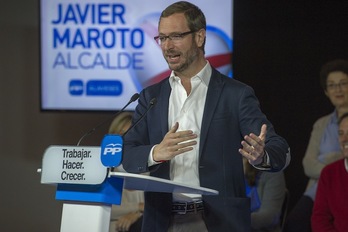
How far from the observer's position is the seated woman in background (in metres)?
4.55

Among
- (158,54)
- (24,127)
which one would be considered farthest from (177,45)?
(24,127)

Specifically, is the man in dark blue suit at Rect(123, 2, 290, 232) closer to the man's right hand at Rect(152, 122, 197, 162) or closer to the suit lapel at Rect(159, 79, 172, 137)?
the suit lapel at Rect(159, 79, 172, 137)

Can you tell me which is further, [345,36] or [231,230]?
[345,36]

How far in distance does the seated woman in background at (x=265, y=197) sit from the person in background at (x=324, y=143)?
122 mm

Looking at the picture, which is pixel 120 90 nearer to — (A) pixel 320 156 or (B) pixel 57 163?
(A) pixel 320 156

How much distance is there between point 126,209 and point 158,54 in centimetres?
133

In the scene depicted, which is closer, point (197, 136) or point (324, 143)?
point (197, 136)

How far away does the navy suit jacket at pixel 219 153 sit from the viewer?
240 centimetres

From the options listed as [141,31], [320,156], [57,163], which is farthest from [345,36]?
[57,163]

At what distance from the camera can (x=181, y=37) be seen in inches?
98.5

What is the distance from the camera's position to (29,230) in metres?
5.98

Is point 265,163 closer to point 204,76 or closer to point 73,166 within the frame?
point 204,76

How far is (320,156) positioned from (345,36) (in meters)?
1.11

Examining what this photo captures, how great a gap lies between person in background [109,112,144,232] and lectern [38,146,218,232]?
2.37m
